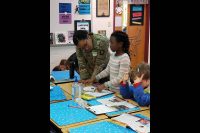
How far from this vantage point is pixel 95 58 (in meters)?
3.36

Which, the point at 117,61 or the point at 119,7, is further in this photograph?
the point at 119,7

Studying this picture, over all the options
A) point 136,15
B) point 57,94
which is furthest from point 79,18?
point 57,94

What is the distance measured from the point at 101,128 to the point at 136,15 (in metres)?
4.60

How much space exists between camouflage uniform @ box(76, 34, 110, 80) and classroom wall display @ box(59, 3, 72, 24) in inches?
74.1

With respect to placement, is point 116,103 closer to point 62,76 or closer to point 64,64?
point 62,76

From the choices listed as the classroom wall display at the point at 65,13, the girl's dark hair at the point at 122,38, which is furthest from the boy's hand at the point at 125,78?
the classroom wall display at the point at 65,13

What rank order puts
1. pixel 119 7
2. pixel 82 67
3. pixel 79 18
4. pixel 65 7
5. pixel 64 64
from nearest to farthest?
pixel 82 67 < pixel 64 64 < pixel 65 7 < pixel 79 18 < pixel 119 7

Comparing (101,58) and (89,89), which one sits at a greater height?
(101,58)

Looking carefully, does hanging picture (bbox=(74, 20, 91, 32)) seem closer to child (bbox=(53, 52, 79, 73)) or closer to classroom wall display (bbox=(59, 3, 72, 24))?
classroom wall display (bbox=(59, 3, 72, 24))

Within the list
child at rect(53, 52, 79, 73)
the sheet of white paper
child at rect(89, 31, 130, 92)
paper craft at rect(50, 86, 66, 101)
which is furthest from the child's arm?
the sheet of white paper
